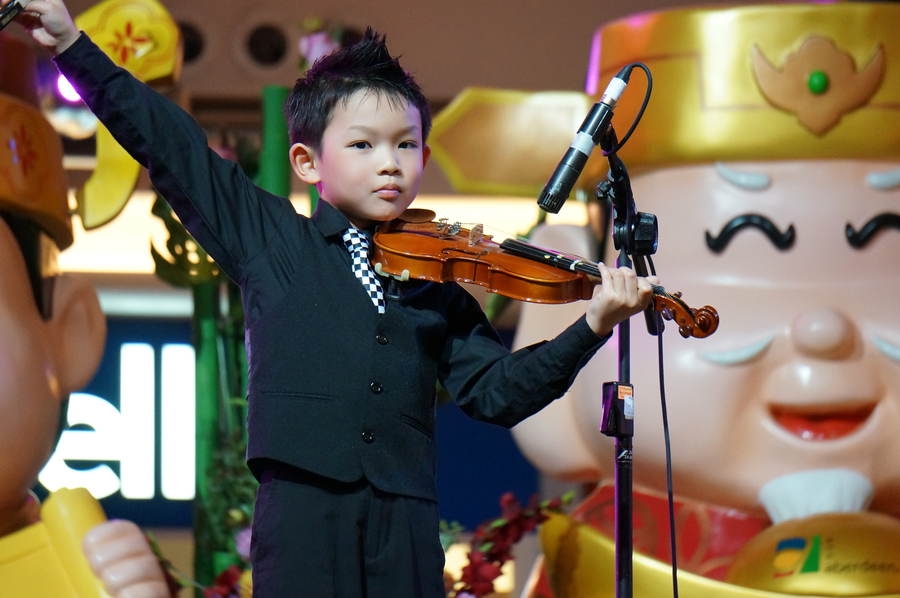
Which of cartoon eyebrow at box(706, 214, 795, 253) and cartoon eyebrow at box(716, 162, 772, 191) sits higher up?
cartoon eyebrow at box(716, 162, 772, 191)

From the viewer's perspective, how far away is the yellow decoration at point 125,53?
→ 2.57 meters

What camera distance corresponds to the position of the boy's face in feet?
4.80

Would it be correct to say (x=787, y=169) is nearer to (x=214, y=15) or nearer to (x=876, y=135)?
(x=876, y=135)

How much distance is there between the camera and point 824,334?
88.7 inches

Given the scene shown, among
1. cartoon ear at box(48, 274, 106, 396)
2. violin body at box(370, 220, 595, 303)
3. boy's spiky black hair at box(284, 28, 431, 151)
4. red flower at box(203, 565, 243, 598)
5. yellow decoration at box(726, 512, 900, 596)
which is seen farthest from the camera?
cartoon ear at box(48, 274, 106, 396)

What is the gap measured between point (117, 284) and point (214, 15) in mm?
1016

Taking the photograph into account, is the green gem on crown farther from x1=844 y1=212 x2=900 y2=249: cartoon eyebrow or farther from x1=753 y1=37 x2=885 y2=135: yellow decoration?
x1=844 y1=212 x2=900 y2=249: cartoon eyebrow

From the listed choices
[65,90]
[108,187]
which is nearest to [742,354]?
[108,187]

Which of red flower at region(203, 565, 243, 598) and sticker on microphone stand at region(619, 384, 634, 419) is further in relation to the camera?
red flower at region(203, 565, 243, 598)

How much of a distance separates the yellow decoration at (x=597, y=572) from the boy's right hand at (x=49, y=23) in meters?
1.46

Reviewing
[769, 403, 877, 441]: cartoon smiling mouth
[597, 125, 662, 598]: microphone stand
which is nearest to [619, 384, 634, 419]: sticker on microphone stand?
[597, 125, 662, 598]: microphone stand

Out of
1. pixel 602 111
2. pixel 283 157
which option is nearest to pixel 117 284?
pixel 283 157

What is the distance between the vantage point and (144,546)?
2309 millimetres

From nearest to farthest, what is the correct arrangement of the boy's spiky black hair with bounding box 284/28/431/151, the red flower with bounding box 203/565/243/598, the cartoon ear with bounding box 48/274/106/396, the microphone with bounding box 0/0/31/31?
the microphone with bounding box 0/0/31/31 → the boy's spiky black hair with bounding box 284/28/431/151 → the red flower with bounding box 203/565/243/598 → the cartoon ear with bounding box 48/274/106/396
